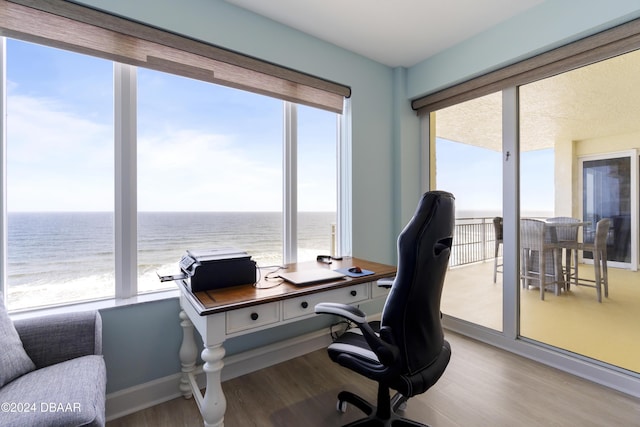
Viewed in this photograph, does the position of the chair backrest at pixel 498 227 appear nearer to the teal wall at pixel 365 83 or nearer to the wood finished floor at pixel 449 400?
the teal wall at pixel 365 83

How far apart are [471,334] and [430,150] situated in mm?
1803

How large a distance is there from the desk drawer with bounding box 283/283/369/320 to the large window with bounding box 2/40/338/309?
0.83 metres

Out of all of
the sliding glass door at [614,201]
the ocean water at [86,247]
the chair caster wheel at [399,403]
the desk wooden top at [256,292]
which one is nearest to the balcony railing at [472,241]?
the sliding glass door at [614,201]

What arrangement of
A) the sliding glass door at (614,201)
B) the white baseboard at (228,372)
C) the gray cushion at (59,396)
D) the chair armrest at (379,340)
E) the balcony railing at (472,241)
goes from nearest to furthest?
1. the gray cushion at (59,396)
2. the chair armrest at (379,340)
3. the white baseboard at (228,372)
4. the sliding glass door at (614,201)
5. the balcony railing at (472,241)

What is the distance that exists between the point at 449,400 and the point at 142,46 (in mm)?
2800

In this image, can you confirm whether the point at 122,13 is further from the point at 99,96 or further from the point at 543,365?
the point at 543,365

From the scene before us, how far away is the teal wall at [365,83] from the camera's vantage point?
166cm

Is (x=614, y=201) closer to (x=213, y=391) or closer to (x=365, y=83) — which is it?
(x=365, y=83)

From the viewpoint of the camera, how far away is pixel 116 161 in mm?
1723

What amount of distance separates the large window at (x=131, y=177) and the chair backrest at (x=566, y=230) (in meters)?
2.02

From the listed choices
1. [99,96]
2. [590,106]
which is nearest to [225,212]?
[99,96]

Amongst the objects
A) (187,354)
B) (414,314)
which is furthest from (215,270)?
(414,314)

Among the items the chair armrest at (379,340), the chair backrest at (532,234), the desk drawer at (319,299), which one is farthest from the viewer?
the chair backrest at (532,234)

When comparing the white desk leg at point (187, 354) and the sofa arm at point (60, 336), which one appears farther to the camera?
the white desk leg at point (187, 354)
